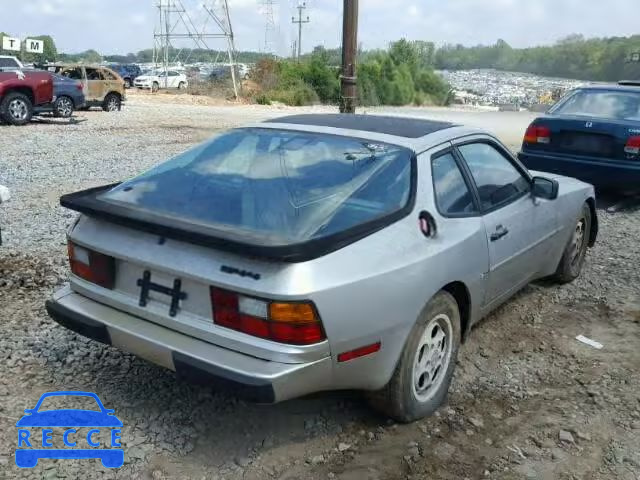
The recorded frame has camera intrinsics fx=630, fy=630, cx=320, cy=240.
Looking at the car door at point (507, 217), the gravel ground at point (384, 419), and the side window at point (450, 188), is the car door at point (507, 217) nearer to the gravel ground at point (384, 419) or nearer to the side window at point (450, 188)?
the side window at point (450, 188)

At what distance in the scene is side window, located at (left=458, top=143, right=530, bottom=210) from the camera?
3.74 meters

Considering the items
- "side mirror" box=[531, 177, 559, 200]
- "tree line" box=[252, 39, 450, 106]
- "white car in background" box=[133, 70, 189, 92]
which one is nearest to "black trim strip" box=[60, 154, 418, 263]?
"side mirror" box=[531, 177, 559, 200]

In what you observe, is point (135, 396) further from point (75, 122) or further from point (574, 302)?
point (75, 122)

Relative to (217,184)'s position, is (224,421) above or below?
below

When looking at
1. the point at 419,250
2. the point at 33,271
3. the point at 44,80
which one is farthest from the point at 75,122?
the point at 419,250

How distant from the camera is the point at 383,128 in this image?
366 cm

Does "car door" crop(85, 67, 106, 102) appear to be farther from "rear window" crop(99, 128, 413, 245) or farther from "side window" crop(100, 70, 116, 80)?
"rear window" crop(99, 128, 413, 245)

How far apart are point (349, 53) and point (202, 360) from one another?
5561 mm

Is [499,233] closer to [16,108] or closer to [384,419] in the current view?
[384,419]

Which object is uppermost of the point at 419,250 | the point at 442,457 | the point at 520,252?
the point at 419,250

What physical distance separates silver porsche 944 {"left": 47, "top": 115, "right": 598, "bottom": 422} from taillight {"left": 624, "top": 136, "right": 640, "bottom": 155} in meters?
4.53

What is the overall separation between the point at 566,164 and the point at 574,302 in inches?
139

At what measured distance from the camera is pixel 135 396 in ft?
10.8

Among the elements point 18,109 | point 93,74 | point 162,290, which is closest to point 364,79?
point 93,74
